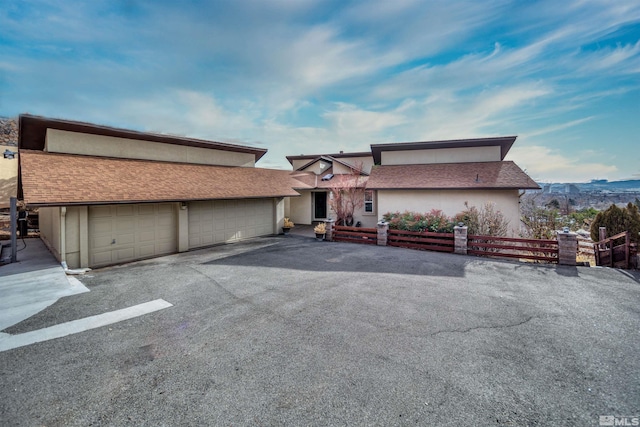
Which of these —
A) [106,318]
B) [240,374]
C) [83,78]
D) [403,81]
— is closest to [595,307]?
[240,374]

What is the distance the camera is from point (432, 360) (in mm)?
4043

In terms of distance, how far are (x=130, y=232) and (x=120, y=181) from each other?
2133 mm

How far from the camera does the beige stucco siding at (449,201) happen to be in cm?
1409

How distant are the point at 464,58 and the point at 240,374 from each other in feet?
49.2

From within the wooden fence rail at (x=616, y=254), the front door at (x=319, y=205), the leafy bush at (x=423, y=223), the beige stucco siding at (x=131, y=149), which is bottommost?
the wooden fence rail at (x=616, y=254)

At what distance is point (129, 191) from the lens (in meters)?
10.4

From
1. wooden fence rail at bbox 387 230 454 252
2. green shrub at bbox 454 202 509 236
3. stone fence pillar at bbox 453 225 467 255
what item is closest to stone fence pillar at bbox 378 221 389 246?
wooden fence rail at bbox 387 230 454 252

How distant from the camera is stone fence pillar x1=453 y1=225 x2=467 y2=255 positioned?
11641 mm

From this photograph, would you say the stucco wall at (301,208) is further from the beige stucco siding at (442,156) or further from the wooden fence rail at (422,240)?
the wooden fence rail at (422,240)

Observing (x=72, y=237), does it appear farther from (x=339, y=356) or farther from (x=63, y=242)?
(x=339, y=356)

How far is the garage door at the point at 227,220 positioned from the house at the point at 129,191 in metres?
0.05

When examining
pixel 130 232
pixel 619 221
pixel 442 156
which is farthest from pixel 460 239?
pixel 130 232

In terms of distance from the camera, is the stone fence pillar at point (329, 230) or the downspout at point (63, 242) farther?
the stone fence pillar at point (329, 230)

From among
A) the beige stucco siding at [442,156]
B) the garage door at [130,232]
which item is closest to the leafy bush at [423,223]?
the beige stucco siding at [442,156]
